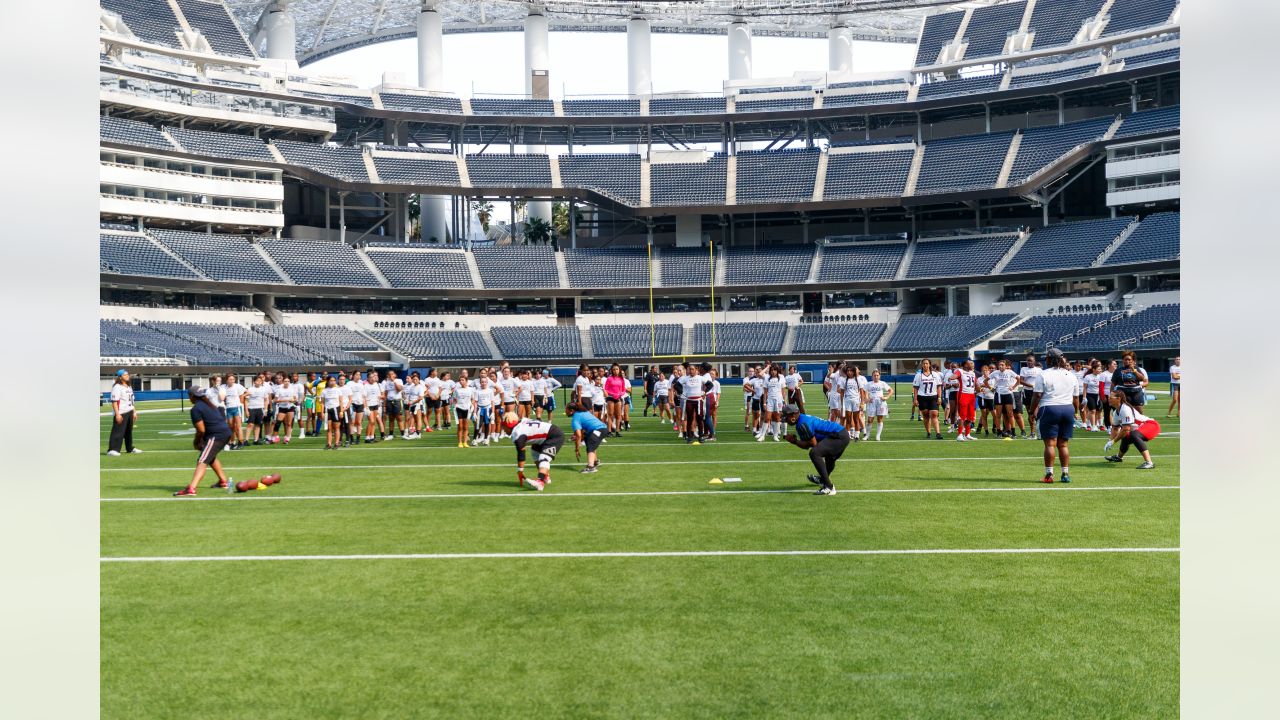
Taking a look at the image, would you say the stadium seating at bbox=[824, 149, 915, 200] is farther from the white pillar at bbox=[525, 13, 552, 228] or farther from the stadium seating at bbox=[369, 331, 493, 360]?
the stadium seating at bbox=[369, 331, 493, 360]


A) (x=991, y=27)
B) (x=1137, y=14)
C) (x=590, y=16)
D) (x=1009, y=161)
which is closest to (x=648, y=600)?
(x=1009, y=161)

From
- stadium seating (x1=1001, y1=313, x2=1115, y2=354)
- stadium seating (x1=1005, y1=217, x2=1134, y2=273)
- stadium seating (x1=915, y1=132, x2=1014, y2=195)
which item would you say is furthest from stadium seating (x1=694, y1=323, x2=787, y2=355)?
stadium seating (x1=1005, y1=217, x2=1134, y2=273)

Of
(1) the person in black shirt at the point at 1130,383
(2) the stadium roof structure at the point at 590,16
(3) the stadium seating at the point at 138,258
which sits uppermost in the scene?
(2) the stadium roof structure at the point at 590,16

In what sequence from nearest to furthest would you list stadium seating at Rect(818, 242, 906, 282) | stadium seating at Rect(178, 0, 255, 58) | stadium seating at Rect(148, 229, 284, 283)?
stadium seating at Rect(148, 229, 284, 283) → stadium seating at Rect(818, 242, 906, 282) → stadium seating at Rect(178, 0, 255, 58)

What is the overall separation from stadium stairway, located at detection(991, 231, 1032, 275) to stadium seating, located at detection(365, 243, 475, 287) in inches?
1278

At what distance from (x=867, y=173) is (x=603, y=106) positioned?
18.7m

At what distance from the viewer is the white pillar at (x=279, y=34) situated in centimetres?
7106

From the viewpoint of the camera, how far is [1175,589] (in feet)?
25.4

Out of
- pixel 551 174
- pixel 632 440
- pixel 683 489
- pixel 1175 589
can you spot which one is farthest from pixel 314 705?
pixel 551 174

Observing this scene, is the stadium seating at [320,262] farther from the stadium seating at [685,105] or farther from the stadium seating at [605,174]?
the stadium seating at [685,105]

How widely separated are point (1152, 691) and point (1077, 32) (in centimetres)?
7110

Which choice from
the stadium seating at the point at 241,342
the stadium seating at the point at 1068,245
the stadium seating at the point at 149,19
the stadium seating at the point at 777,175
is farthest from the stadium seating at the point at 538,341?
Result: the stadium seating at the point at 149,19

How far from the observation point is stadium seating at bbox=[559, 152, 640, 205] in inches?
2761

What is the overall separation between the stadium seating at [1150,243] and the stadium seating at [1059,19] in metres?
15.3
